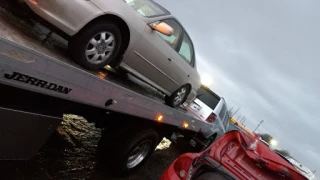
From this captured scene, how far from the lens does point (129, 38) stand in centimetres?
480

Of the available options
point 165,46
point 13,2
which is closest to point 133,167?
point 165,46

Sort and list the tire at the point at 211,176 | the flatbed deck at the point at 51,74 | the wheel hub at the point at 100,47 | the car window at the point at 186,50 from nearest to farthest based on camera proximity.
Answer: the flatbed deck at the point at 51,74 < the tire at the point at 211,176 < the wheel hub at the point at 100,47 < the car window at the point at 186,50

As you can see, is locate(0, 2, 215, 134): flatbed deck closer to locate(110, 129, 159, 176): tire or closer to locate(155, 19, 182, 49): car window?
locate(110, 129, 159, 176): tire

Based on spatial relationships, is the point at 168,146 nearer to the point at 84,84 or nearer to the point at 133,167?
the point at 133,167

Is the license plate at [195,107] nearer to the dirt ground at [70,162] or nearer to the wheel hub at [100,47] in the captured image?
the dirt ground at [70,162]

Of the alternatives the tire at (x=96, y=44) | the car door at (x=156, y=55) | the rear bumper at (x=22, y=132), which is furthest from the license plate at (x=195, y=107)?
the rear bumper at (x=22, y=132)

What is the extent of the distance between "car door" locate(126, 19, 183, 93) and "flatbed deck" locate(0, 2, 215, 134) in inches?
24.8

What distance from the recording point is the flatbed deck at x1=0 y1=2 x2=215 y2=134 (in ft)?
8.08

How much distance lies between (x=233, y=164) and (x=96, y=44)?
2.22 metres

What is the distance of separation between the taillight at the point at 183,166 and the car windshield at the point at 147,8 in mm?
2312

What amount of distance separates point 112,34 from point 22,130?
1.94m

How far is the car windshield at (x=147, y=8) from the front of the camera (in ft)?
16.7

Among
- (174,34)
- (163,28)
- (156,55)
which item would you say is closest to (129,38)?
(163,28)

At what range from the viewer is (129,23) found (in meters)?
4.65
